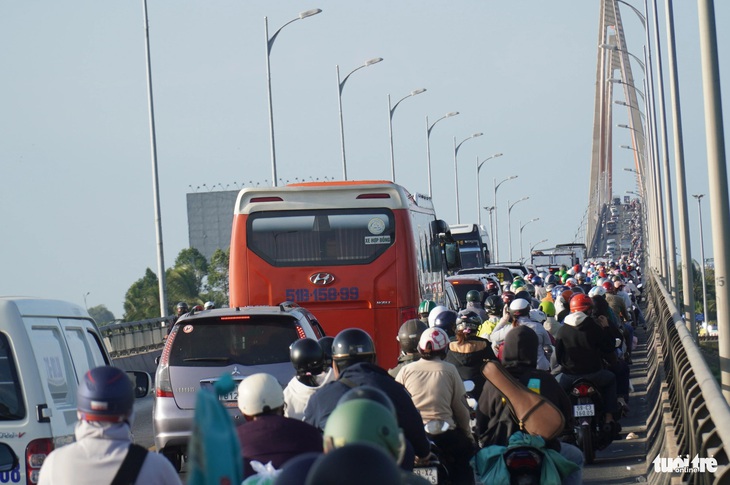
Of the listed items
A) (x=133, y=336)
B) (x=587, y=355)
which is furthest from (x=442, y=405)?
(x=133, y=336)

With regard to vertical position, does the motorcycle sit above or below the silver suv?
below

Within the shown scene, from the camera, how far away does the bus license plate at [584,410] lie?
12.6 meters

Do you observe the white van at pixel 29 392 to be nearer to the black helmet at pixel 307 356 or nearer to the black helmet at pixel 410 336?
the black helmet at pixel 307 356

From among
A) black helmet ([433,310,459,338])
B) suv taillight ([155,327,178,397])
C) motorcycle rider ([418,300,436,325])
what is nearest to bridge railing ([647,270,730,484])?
black helmet ([433,310,459,338])

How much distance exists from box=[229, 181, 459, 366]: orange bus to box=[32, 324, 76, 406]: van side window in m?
9.51

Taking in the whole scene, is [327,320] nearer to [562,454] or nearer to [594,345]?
[594,345]

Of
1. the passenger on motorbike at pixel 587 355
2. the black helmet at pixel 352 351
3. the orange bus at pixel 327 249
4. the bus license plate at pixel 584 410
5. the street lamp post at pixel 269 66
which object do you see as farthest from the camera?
the street lamp post at pixel 269 66

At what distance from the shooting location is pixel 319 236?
57.4 feet

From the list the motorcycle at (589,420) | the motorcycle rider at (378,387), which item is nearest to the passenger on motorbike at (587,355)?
the motorcycle at (589,420)

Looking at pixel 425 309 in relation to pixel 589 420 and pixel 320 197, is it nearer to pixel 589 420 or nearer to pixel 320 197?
pixel 320 197

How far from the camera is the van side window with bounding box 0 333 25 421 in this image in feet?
22.4

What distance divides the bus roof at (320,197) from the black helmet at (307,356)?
916 cm

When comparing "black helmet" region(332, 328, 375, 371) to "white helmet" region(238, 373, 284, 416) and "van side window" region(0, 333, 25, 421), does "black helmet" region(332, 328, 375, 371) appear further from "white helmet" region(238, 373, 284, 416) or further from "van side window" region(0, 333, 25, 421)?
"van side window" region(0, 333, 25, 421)

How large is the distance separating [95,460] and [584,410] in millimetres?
8737
